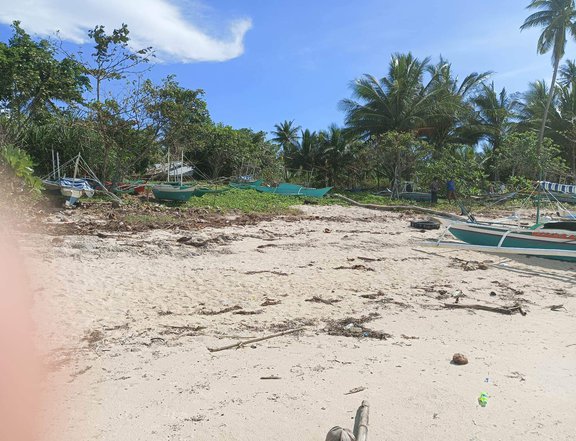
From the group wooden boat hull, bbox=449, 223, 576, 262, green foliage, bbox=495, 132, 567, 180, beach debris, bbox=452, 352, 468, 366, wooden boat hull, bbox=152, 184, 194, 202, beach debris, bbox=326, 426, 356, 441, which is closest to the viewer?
beach debris, bbox=326, 426, 356, 441

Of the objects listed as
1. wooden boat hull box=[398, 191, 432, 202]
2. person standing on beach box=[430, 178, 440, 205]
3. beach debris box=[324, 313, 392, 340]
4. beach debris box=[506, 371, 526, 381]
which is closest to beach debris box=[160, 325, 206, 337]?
beach debris box=[324, 313, 392, 340]

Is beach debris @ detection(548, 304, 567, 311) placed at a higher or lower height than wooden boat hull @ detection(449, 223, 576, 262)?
lower

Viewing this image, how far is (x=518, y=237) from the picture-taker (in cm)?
1043

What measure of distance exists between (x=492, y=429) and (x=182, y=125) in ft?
65.2

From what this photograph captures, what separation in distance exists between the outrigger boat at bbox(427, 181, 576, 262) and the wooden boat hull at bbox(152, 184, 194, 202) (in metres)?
10.9

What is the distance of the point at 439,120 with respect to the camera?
32.4 meters

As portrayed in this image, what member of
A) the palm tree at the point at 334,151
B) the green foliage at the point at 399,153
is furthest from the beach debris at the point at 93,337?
the palm tree at the point at 334,151

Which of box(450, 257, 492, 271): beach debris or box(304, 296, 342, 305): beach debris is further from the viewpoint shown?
box(450, 257, 492, 271): beach debris

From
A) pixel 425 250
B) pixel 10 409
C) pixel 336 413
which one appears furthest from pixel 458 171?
pixel 10 409

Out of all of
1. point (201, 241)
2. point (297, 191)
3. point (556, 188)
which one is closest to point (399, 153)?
point (297, 191)

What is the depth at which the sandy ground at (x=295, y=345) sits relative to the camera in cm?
349

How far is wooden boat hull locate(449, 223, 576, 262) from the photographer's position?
9.94 m

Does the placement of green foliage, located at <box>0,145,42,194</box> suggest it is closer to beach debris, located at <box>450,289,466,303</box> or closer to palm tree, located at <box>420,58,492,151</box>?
beach debris, located at <box>450,289,466,303</box>

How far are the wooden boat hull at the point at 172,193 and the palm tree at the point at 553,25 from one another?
19.9 m
